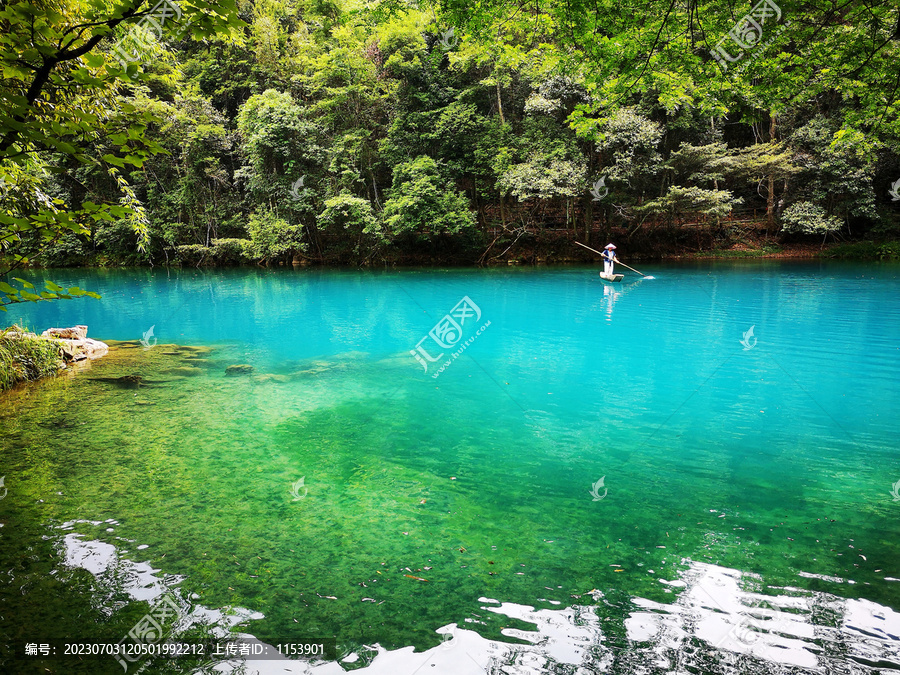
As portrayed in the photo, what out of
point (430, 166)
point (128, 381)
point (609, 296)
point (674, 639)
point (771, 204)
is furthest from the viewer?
point (771, 204)

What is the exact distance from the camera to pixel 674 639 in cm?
248

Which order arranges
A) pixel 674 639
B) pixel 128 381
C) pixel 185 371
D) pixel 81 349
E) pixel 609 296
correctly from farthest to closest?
pixel 609 296 → pixel 81 349 → pixel 185 371 → pixel 128 381 → pixel 674 639

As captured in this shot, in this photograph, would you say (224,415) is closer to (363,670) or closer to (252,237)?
(363,670)

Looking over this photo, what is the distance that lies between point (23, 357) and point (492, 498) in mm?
7715

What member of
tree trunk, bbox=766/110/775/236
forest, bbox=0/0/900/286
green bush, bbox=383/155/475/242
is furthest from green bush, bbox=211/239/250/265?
tree trunk, bbox=766/110/775/236

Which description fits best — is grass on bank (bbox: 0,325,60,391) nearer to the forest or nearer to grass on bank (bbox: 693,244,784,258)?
the forest

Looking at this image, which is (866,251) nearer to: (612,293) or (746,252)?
(746,252)

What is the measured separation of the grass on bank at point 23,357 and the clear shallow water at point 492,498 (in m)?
0.40

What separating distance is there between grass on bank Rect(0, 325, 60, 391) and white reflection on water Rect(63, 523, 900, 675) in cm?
596

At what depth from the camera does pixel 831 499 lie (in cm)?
381

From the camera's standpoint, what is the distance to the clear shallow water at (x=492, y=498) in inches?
100

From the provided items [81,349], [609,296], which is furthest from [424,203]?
[81,349]

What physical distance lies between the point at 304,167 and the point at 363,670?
1083 inches

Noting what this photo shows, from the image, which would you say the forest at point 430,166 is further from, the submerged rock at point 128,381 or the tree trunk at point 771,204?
the submerged rock at point 128,381
